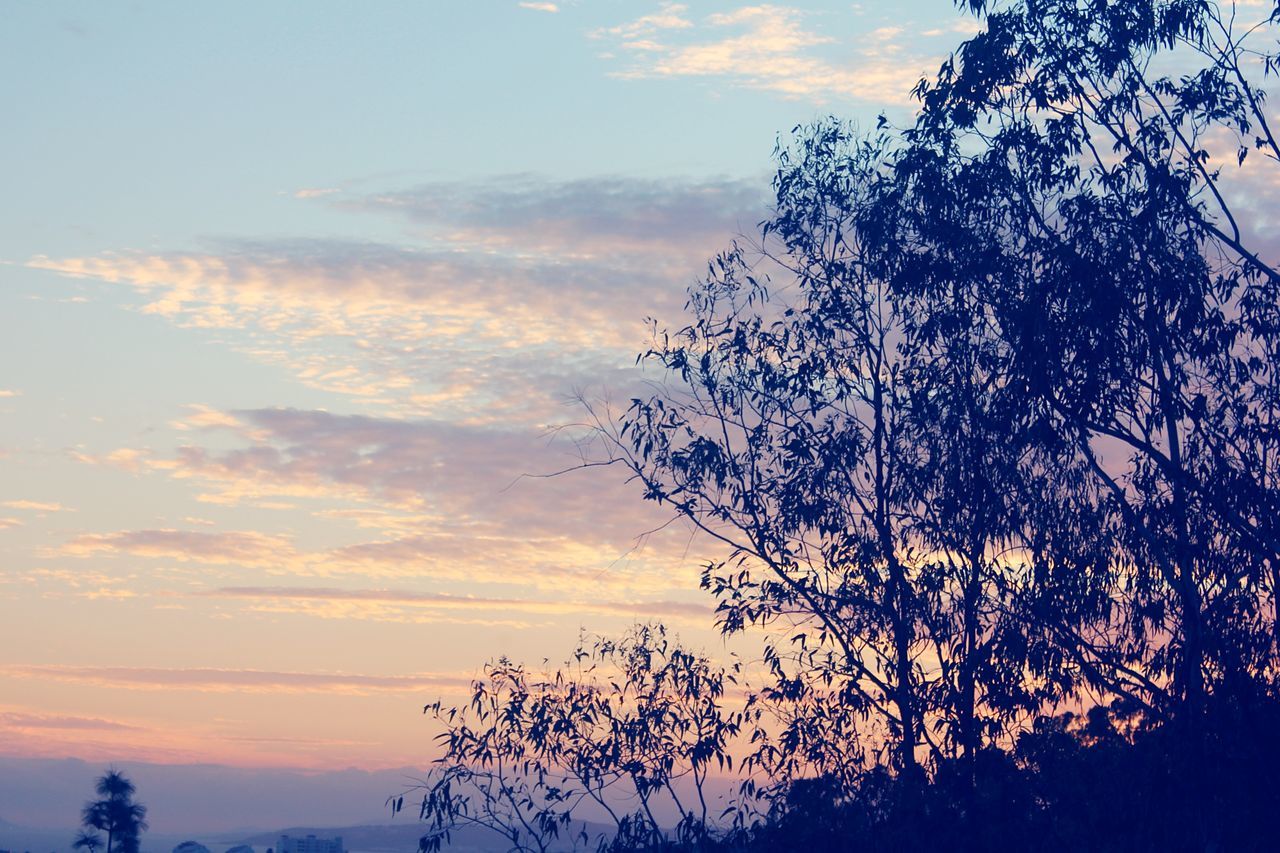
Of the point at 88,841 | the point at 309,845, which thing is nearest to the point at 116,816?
the point at 88,841

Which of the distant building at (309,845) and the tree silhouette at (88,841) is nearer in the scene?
the tree silhouette at (88,841)

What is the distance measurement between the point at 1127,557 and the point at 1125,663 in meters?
1.21

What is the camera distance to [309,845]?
128 metres

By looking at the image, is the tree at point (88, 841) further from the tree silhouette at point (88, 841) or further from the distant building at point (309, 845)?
the distant building at point (309, 845)

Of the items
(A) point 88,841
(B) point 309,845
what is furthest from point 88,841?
(B) point 309,845

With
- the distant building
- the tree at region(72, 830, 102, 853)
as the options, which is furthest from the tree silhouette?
the distant building

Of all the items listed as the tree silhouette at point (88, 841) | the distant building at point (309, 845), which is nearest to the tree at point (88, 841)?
the tree silhouette at point (88, 841)

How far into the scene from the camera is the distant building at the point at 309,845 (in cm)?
12769

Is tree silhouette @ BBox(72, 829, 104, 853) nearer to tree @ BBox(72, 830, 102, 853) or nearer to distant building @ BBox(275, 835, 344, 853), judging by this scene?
tree @ BBox(72, 830, 102, 853)

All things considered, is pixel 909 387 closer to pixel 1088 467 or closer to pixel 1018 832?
pixel 1088 467

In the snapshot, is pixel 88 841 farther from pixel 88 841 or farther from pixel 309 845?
pixel 309 845

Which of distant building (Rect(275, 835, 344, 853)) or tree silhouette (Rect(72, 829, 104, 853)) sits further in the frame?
distant building (Rect(275, 835, 344, 853))

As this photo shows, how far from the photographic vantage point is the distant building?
419 ft

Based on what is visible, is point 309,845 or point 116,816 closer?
point 116,816
